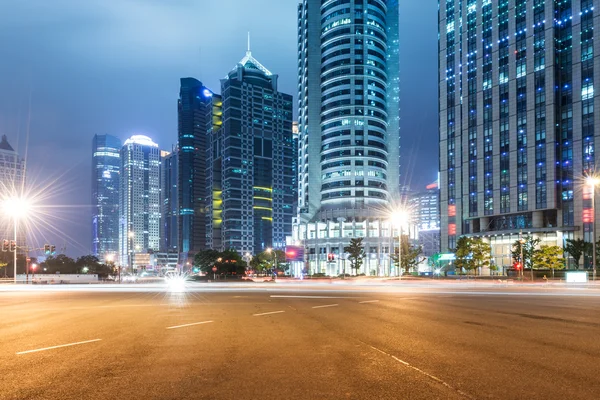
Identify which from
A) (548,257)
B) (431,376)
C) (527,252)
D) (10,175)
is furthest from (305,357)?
(10,175)

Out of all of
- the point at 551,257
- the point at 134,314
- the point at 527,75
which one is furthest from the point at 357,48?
the point at 134,314

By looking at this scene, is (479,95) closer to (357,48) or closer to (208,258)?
(357,48)

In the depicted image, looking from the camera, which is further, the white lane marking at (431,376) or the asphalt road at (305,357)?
the asphalt road at (305,357)

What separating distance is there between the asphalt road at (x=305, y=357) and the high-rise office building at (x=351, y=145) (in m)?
123

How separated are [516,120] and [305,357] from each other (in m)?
114

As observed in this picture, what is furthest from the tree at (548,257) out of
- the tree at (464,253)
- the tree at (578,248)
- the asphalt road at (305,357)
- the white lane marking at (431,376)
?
the white lane marking at (431,376)

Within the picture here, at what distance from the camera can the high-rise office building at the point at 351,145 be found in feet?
465

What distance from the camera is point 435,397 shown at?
6691mm

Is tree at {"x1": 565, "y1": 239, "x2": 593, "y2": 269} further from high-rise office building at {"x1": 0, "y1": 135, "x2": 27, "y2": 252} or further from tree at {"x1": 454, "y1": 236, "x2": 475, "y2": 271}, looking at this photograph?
high-rise office building at {"x1": 0, "y1": 135, "x2": 27, "y2": 252}

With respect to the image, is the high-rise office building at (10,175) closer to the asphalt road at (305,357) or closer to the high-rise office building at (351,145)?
the high-rise office building at (351,145)

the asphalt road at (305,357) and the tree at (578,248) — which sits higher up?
the asphalt road at (305,357)

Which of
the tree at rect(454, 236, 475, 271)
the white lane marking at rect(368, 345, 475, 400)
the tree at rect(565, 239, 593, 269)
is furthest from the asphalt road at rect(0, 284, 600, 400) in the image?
the tree at rect(565, 239, 593, 269)

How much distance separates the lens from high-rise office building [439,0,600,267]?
9844 cm

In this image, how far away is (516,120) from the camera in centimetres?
10869
